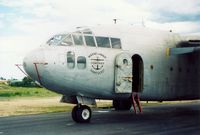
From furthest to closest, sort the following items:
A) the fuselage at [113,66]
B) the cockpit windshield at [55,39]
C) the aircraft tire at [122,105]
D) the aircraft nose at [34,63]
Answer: the aircraft tire at [122,105], the cockpit windshield at [55,39], the fuselage at [113,66], the aircraft nose at [34,63]

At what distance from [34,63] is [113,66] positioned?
11.6ft

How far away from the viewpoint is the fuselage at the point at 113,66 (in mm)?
14906

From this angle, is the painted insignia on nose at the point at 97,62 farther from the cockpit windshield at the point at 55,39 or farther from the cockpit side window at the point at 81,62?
the cockpit windshield at the point at 55,39

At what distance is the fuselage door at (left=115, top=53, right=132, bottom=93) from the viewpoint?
1611cm

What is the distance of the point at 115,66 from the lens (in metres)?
16.1

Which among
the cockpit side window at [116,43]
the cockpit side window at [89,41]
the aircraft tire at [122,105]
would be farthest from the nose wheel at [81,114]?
the aircraft tire at [122,105]

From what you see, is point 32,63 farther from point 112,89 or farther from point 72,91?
point 112,89

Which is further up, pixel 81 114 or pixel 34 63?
pixel 34 63

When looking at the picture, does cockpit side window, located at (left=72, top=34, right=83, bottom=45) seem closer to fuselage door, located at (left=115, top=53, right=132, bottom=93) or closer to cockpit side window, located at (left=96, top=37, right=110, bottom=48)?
cockpit side window, located at (left=96, top=37, right=110, bottom=48)

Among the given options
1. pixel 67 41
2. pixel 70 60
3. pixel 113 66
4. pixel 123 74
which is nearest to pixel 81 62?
pixel 70 60

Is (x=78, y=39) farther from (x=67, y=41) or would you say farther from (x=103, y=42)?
(x=103, y=42)

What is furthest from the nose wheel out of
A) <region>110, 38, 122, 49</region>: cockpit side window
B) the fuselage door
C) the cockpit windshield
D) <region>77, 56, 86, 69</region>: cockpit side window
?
<region>110, 38, 122, 49</region>: cockpit side window

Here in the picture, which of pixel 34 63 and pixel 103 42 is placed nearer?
pixel 34 63

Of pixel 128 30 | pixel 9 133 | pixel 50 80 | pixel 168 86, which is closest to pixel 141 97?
pixel 168 86
